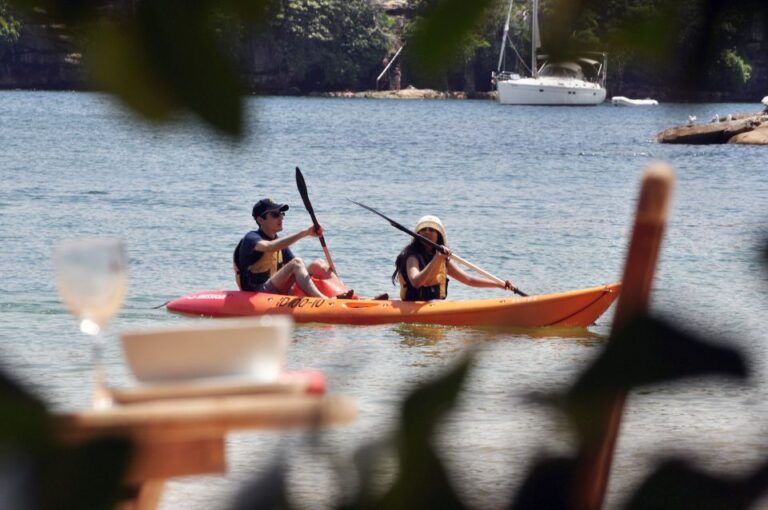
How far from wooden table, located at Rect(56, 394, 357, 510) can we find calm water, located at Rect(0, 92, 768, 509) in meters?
0.02

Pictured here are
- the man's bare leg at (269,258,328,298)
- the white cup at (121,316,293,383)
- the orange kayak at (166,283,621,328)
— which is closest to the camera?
the white cup at (121,316,293,383)

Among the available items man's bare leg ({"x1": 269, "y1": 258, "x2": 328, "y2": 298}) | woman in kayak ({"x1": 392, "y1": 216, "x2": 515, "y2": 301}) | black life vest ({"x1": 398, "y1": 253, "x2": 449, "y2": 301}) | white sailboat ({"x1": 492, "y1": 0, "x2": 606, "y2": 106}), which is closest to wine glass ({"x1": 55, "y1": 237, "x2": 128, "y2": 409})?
white sailboat ({"x1": 492, "y1": 0, "x2": 606, "y2": 106})

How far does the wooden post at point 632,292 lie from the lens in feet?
2.54

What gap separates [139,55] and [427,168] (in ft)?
113

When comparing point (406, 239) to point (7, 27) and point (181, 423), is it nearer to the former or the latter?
point (181, 423)

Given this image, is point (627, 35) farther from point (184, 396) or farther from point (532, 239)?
point (532, 239)

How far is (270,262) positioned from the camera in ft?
42.2

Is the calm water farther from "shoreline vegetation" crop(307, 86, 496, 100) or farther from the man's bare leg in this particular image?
the man's bare leg

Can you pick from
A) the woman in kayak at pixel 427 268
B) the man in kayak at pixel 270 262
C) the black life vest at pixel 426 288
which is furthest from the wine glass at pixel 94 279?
the black life vest at pixel 426 288

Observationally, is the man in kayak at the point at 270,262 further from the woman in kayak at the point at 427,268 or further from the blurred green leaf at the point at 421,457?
the blurred green leaf at the point at 421,457

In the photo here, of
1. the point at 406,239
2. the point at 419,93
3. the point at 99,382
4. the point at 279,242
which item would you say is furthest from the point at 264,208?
the point at 419,93

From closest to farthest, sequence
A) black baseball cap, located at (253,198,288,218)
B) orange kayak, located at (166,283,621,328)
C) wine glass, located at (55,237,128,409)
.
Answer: wine glass, located at (55,237,128,409), orange kayak, located at (166,283,621,328), black baseball cap, located at (253,198,288,218)

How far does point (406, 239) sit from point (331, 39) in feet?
62.8

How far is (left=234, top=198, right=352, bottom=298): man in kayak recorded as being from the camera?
12.1 m
